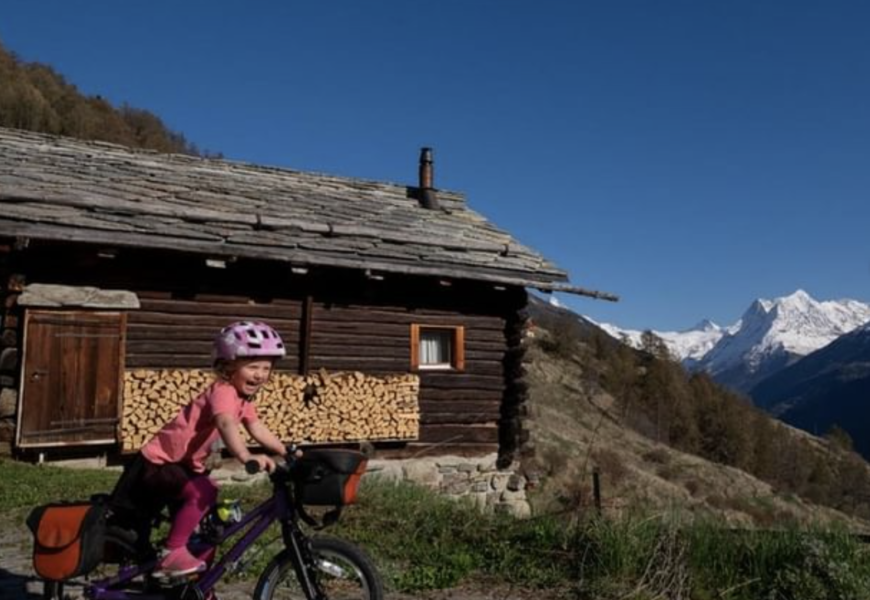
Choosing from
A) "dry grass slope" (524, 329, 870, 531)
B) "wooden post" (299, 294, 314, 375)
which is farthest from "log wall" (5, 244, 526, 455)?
"dry grass slope" (524, 329, 870, 531)

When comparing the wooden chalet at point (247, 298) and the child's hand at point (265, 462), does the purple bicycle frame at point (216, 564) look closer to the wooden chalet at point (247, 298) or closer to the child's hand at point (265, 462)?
the child's hand at point (265, 462)

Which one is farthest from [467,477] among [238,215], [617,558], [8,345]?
[617,558]

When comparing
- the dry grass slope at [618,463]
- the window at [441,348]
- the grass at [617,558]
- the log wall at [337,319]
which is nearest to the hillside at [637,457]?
the dry grass slope at [618,463]

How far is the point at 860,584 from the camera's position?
4836 millimetres

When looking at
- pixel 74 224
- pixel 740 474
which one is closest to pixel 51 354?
pixel 74 224

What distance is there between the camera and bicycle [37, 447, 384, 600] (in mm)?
3664

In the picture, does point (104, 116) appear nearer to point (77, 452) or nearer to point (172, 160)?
point (172, 160)

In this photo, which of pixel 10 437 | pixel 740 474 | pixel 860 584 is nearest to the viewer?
pixel 860 584

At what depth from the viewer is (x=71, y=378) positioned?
10125mm

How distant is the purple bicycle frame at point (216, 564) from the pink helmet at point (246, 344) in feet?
2.27

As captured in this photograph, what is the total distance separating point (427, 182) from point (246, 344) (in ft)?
42.7

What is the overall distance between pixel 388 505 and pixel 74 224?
5798mm

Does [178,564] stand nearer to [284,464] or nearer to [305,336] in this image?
→ [284,464]

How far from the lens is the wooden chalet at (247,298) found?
10039 mm
